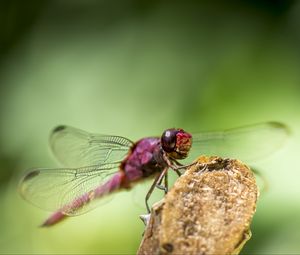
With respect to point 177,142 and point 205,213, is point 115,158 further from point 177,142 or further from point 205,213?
point 205,213

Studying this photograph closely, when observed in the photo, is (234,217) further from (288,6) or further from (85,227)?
(288,6)

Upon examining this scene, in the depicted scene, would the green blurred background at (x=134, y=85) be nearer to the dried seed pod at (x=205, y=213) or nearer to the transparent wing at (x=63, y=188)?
the transparent wing at (x=63, y=188)

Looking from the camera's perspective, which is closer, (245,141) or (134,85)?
(245,141)

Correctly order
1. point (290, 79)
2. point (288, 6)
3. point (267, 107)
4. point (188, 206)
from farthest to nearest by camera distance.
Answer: point (288, 6)
point (290, 79)
point (267, 107)
point (188, 206)

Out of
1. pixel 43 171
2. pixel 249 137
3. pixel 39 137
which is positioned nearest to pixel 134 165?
pixel 43 171

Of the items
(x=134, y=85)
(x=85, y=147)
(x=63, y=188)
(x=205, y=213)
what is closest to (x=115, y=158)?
(x=85, y=147)

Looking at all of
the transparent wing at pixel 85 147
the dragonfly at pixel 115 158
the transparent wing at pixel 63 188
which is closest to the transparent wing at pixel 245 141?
the dragonfly at pixel 115 158
